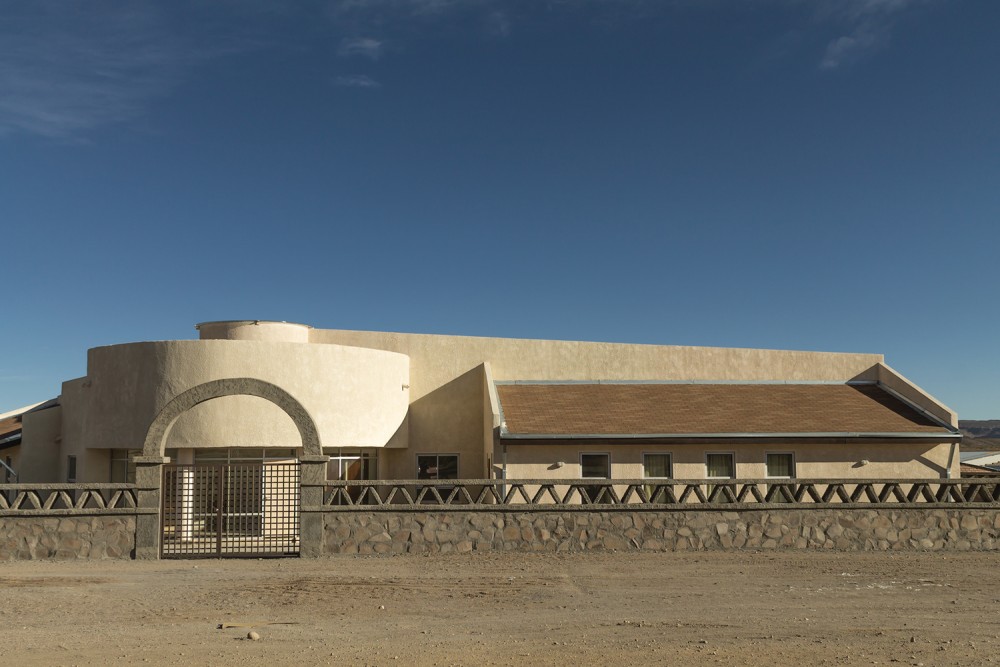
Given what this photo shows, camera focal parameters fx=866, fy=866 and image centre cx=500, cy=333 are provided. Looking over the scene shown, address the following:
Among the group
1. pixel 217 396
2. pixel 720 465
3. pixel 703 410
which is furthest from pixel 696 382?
pixel 217 396

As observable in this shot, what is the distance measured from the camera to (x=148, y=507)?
1577 cm

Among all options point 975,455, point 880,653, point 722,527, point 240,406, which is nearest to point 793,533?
point 722,527

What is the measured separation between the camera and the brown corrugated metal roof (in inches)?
890

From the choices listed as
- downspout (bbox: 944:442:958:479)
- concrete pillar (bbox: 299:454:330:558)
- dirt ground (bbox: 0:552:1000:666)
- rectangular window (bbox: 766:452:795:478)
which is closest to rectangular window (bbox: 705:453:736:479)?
rectangular window (bbox: 766:452:795:478)

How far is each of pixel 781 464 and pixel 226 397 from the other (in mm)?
14754

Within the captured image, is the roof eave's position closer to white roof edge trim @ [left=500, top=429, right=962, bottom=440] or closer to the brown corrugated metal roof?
white roof edge trim @ [left=500, top=429, right=962, bottom=440]

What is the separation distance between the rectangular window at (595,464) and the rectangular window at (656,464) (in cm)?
102

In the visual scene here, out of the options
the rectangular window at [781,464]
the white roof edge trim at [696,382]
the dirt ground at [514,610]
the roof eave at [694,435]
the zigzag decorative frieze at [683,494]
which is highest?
the white roof edge trim at [696,382]

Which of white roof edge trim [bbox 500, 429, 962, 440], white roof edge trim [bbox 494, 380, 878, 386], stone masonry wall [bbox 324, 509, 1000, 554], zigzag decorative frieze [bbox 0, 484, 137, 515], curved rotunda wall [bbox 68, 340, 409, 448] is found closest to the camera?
zigzag decorative frieze [bbox 0, 484, 137, 515]

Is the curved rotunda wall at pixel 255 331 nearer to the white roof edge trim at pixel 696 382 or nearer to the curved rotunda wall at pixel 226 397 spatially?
the curved rotunda wall at pixel 226 397

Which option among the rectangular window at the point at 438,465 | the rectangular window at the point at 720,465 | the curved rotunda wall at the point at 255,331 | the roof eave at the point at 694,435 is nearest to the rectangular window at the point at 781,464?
the roof eave at the point at 694,435

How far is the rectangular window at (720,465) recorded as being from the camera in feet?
74.3

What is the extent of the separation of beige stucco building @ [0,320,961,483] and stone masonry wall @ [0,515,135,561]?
495 cm

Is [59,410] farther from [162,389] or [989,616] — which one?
[989,616]
